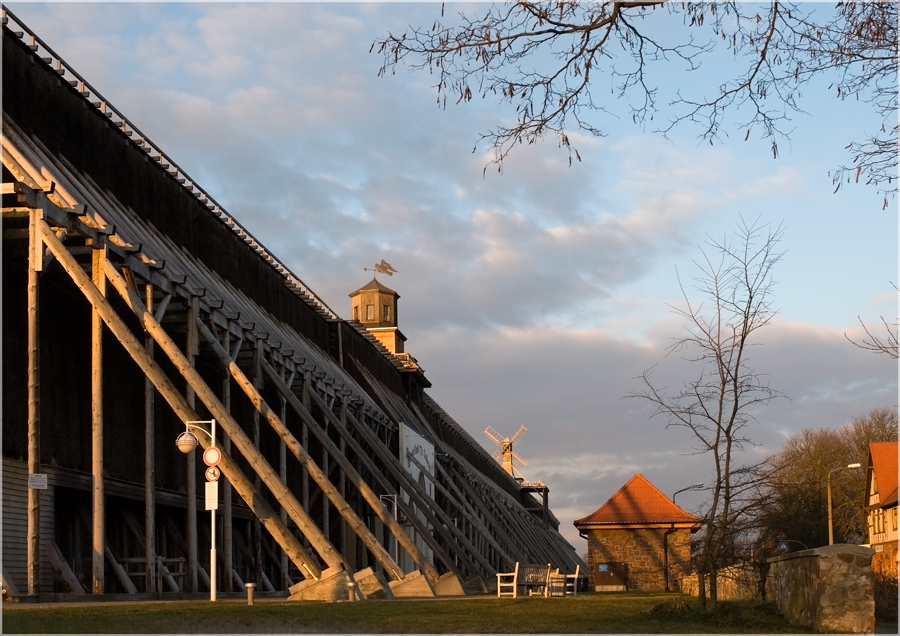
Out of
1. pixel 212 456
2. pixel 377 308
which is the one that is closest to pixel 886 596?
pixel 212 456

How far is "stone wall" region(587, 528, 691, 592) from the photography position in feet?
158

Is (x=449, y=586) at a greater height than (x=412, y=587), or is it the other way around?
(x=412, y=587)

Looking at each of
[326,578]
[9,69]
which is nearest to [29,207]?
[9,69]

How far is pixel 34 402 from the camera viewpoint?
1827cm

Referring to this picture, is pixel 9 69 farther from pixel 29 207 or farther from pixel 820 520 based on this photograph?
pixel 820 520

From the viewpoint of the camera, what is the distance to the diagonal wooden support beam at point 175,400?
1800 centimetres

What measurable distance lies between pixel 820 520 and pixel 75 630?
1318 inches

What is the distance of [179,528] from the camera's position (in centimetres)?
2602

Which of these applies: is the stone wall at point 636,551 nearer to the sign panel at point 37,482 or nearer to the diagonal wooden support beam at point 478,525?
the diagonal wooden support beam at point 478,525

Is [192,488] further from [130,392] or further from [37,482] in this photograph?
[37,482]

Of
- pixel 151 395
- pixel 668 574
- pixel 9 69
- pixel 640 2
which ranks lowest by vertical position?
pixel 668 574

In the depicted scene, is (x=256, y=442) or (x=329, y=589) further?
(x=256, y=442)

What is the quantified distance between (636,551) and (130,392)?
30.6 meters

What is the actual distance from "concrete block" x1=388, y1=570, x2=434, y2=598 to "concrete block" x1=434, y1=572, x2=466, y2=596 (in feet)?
3.75
